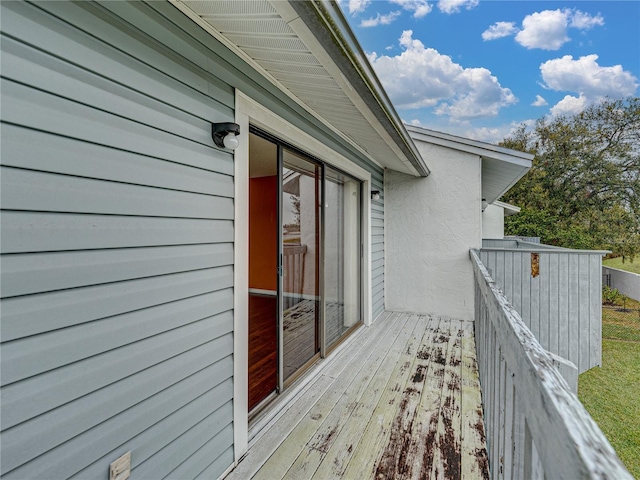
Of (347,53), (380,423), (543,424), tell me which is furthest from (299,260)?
(543,424)

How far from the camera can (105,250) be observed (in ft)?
4.02

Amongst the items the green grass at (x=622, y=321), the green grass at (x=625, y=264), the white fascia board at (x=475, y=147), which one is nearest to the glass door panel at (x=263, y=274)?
the white fascia board at (x=475, y=147)

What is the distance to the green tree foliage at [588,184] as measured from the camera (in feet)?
43.4

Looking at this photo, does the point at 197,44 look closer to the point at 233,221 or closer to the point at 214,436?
the point at 233,221

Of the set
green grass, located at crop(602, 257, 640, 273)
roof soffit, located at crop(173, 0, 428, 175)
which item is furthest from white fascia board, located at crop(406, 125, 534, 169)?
green grass, located at crop(602, 257, 640, 273)

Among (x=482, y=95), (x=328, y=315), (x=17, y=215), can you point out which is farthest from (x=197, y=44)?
(x=482, y=95)

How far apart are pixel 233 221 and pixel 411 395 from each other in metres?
2.15

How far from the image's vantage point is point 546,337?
14.3 feet

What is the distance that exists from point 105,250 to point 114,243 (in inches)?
1.7

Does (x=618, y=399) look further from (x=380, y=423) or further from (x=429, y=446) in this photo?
(x=380, y=423)

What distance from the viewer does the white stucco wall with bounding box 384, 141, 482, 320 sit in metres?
5.07

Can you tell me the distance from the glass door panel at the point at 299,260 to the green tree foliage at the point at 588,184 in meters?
14.3

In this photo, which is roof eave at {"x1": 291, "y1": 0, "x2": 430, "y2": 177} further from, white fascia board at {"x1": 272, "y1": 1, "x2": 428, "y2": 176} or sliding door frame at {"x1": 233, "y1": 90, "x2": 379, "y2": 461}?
sliding door frame at {"x1": 233, "y1": 90, "x2": 379, "y2": 461}

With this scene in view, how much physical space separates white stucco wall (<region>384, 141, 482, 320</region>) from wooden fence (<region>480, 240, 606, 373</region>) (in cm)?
77
